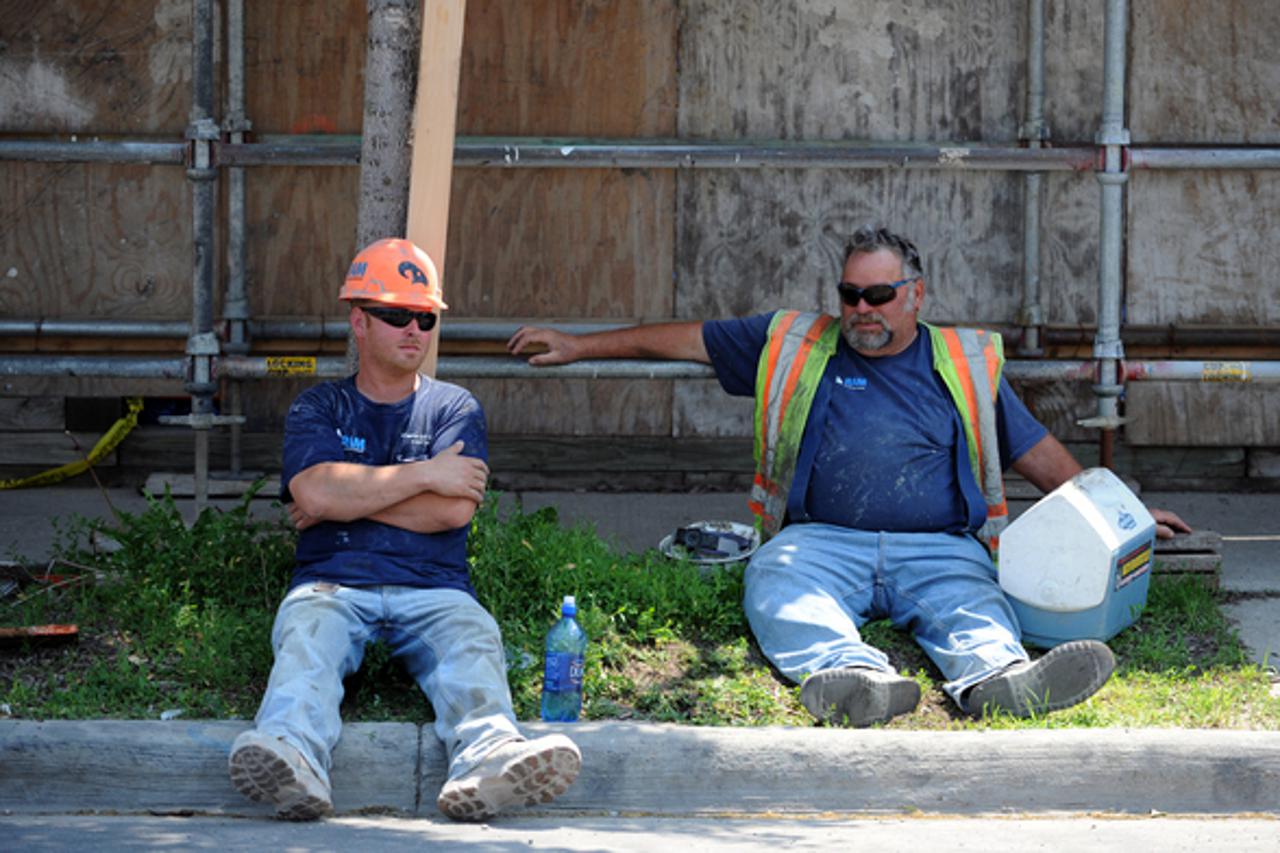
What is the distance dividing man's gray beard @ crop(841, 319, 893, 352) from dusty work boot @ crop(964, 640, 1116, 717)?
4.60ft

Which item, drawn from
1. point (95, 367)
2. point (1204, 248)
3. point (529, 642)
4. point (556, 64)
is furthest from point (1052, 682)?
point (95, 367)

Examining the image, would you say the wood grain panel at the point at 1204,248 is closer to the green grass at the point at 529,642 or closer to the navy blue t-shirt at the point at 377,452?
the green grass at the point at 529,642

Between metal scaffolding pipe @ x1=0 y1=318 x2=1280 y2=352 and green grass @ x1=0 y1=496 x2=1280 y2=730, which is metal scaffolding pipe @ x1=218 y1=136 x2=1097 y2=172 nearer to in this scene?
metal scaffolding pipe @ x1=0 y1=318 x2=1280 y2=352

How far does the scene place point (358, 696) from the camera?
5.88m

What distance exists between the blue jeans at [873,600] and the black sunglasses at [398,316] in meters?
1.50

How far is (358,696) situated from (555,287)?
3141mm

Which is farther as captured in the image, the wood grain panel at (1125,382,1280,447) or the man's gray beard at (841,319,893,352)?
the wood grain panel at (1125,382,1280,447)

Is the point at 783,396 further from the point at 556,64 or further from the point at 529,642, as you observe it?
the point at 556,64

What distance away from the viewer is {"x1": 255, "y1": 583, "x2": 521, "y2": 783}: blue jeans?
523 centimetres

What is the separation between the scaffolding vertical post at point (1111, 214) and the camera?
7.39m

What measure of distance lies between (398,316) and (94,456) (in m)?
3.08

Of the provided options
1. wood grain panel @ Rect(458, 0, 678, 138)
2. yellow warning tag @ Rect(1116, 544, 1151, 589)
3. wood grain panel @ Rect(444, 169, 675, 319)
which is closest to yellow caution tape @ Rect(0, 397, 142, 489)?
wood grain panel @ Rect(444, 169, 675, 319)

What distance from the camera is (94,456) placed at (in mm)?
8453

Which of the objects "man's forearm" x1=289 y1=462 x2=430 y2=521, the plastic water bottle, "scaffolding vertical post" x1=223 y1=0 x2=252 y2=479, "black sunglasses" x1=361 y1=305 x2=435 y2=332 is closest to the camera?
the plastic water bottle
